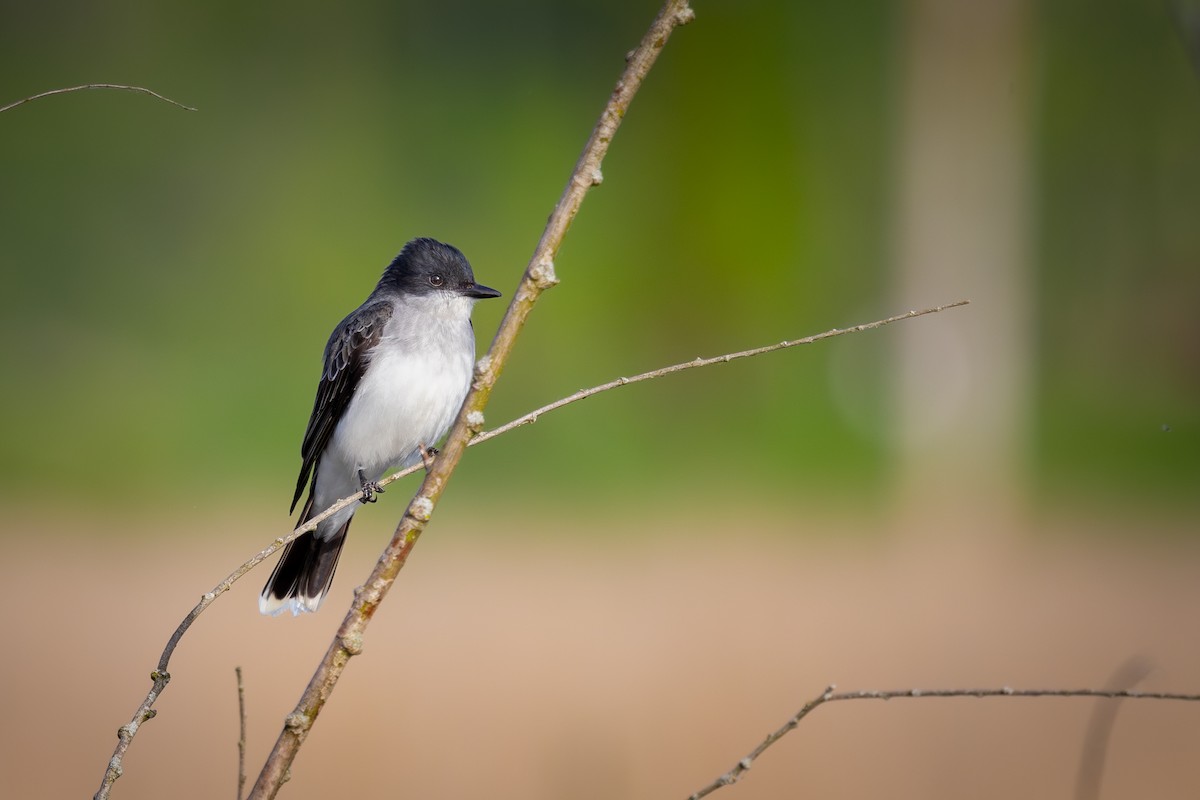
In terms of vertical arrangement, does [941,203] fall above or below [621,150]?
below

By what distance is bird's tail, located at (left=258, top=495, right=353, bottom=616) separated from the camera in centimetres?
281

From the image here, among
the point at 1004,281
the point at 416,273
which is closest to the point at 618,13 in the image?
the point at 1004,281

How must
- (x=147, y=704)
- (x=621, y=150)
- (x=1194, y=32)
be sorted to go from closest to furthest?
1. (x=147, y=704)
2. (x=1194, y=32)
3. (x=621, y=150)

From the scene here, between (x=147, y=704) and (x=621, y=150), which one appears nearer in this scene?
(x=147, y=704)

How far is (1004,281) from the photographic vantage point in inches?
384

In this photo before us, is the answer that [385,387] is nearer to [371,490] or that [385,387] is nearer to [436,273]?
[436,273]

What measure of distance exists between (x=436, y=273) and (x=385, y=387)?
30 centimetres

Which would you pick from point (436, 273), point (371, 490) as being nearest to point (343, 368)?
point (436, 273)

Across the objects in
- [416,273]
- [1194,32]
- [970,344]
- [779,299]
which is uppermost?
[779,299]

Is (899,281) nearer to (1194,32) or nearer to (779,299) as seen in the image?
(779,299)

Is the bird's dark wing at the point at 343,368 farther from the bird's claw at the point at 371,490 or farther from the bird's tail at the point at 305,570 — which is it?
the bird's claw at the point at 371,490

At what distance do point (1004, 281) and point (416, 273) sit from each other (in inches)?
302

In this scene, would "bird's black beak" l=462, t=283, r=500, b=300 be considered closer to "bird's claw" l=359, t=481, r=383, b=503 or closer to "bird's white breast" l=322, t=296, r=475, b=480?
"bird's white breast" l=322, t=296, r=475, b=480

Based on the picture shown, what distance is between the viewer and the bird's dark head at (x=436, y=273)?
9.36 ft
